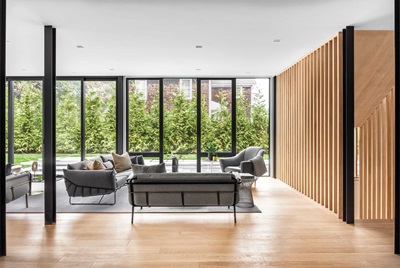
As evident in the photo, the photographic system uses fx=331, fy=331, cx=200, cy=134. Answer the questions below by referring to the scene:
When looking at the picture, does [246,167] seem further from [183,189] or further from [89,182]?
[89,182]

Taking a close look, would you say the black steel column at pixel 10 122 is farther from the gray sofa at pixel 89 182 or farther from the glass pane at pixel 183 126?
the gray sofa at pixel 89 182

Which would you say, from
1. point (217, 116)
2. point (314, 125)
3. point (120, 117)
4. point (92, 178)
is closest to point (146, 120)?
point (120, 117)

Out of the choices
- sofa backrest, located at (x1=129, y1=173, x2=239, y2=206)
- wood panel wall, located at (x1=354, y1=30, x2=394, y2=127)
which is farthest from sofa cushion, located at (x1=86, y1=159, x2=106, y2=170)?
wood panel wall, located at (x1=354, y1=30, x2=394, y2=127)

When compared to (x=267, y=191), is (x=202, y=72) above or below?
above

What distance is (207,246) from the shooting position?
12.2 ft

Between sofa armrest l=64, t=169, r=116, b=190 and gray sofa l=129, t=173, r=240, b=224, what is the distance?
103 cm

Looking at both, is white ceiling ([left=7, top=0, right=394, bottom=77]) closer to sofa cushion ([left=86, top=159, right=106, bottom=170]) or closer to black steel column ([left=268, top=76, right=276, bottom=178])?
black steel column ([left=268, top=76, right=276, bottom=178])

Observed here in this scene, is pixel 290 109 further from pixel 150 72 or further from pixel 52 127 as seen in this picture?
pixel 52 127

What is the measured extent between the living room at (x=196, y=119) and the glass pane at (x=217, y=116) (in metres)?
0.03

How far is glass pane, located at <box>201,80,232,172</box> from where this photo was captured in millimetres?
9125

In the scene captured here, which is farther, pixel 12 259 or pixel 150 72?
pixel 150 72

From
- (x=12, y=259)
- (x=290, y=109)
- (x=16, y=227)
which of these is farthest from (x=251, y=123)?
(x=12, y=259)

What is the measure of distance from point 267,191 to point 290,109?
2.02 m

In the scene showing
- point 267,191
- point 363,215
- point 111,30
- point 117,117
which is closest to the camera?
point 111,30
